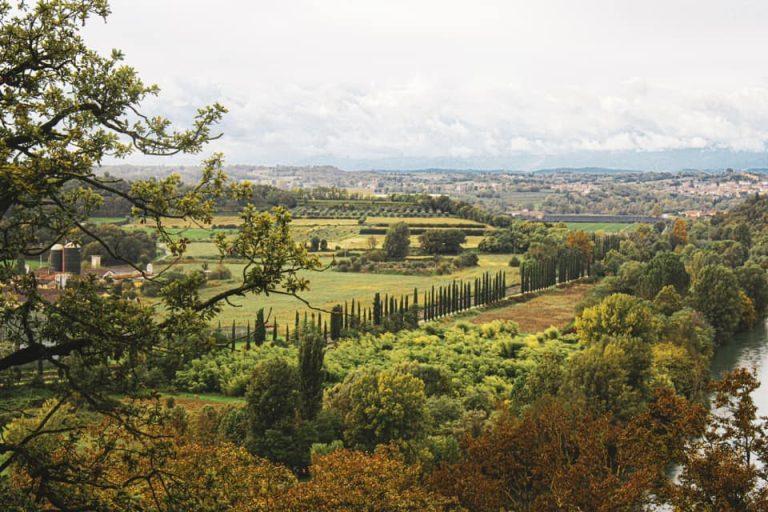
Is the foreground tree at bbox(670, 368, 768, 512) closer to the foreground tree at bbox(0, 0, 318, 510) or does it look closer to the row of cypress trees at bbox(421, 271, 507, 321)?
the foreground tree at bbox(0, 0, 318, 510)

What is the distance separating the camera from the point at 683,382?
3675cm

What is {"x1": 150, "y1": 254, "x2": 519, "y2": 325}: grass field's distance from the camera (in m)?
61.4

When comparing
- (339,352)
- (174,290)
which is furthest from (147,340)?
(339,352)

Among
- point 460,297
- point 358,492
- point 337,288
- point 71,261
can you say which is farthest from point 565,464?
point 337,288

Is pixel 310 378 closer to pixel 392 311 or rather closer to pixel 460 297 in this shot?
pixel 392 311

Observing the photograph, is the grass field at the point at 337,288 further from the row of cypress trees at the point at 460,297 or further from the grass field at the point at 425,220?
the grass field at the point at 425,220

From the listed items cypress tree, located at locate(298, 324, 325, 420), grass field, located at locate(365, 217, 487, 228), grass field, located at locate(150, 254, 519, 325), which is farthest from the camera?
grass field, located at locate(365, 217, 487, 228)

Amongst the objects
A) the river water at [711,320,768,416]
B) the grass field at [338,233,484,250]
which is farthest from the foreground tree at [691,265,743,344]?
the grass field at [338,233,484,250]

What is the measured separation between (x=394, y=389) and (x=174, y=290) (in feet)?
62.2

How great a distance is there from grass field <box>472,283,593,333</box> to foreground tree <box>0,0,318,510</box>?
161 feet

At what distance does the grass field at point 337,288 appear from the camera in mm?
61406

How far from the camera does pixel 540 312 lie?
6438 cm

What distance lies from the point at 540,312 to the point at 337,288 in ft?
64.1

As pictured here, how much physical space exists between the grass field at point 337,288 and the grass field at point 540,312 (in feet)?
25.9
